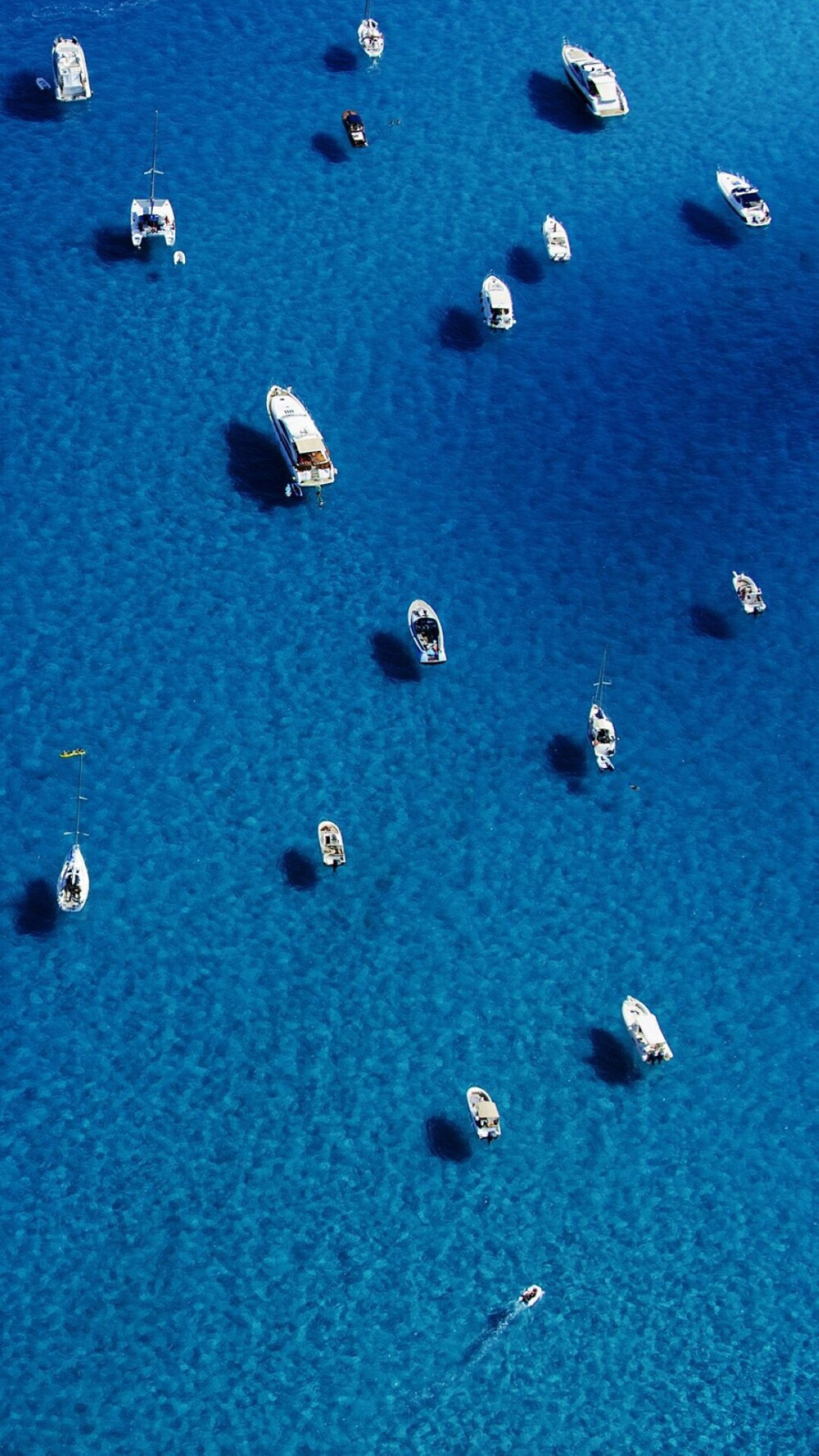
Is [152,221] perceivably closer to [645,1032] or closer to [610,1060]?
[645,1032]

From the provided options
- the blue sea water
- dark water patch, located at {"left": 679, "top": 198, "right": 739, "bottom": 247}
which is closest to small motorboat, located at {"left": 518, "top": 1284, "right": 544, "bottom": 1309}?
the blue sea water

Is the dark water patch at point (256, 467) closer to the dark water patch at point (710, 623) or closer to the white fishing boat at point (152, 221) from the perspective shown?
the white fishing boat at point (152, 221)

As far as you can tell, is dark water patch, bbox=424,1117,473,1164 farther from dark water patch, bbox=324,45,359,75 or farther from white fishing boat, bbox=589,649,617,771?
dark water patch, bbox=324,45,359,75

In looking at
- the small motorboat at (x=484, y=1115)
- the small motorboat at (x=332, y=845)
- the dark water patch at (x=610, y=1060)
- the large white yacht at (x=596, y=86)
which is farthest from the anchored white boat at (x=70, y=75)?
the small motorboat at (x=484, y=1115)

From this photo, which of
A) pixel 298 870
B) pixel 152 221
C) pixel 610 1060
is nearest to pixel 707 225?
pixel 152 221

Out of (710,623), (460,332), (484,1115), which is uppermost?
(460,332)

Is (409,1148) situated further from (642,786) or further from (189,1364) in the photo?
(642,786)
